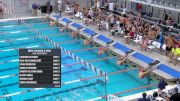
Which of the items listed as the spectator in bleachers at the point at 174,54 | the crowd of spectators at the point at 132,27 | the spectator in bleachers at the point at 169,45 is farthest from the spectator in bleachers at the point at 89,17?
the spectator in bleachers at the point at 174,54

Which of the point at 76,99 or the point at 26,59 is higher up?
the point at 26,59

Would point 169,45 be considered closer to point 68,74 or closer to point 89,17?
point 68,74

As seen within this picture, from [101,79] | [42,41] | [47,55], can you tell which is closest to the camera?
[47,55]

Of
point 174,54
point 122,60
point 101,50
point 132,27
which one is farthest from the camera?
point 132,27

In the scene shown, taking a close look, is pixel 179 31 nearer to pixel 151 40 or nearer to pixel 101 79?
pixel 151 40

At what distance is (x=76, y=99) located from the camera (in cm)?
1260

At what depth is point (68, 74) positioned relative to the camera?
14977 millimetres

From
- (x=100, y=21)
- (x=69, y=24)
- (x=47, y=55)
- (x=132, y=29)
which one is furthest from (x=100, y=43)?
(x=47, y=55)

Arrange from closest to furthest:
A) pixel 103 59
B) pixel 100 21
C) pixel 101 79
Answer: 1. pixel 101 79
2. pixel 103 59
3. pixel 100 21

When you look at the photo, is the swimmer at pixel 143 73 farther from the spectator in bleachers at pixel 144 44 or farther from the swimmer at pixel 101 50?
the swimmer at pixel 101 50

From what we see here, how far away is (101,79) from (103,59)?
274cm

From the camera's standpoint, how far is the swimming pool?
13.0 m

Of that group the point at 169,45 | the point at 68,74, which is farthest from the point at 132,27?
the point at 68,74

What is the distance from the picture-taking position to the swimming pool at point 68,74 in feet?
42.6
